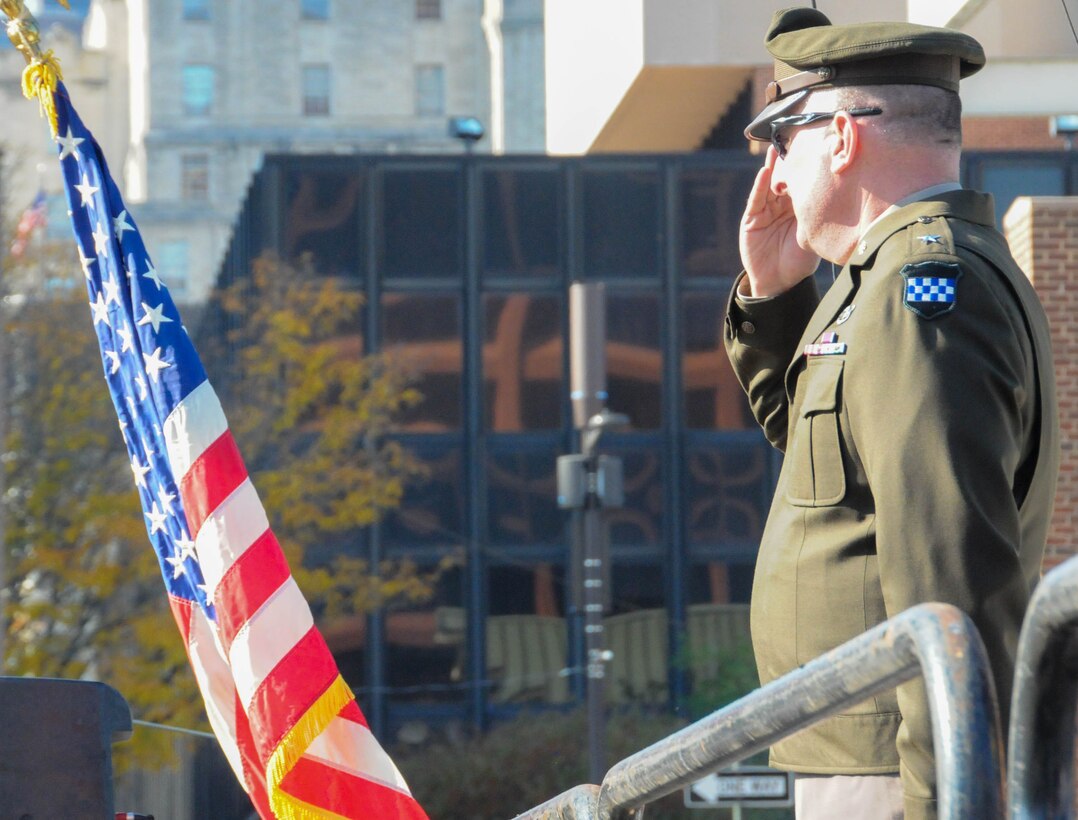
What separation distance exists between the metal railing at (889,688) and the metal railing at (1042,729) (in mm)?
17

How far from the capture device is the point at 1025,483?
250 cm

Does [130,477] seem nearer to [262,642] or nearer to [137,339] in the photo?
[137,339]

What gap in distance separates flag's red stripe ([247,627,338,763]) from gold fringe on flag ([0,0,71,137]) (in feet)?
5.34

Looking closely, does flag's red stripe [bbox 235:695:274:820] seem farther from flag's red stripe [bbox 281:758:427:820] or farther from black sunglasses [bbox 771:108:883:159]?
black sunglasses [bbox 771:108:883:159]

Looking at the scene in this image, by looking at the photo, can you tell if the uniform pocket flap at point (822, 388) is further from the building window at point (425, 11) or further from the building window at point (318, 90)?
the building window at point (425, 11)

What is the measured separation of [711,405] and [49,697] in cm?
1924

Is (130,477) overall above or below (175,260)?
below

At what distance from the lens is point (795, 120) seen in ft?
8.84

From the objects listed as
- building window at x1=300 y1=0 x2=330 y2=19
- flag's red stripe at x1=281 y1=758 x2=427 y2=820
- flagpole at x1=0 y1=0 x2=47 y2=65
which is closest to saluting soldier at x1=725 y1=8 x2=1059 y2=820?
flag's red stripe at x1=281 y1=758 x2=427 y2=820

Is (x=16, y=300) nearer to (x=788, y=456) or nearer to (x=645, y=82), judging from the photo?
(x=645, y=82)

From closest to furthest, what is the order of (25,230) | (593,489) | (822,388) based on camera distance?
1. (822,388)
2. (593,489)
3. (25,230)

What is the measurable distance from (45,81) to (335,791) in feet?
6.89

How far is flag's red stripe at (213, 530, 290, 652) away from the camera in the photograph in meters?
4.26

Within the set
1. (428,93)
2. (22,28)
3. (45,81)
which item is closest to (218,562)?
(45,81)
